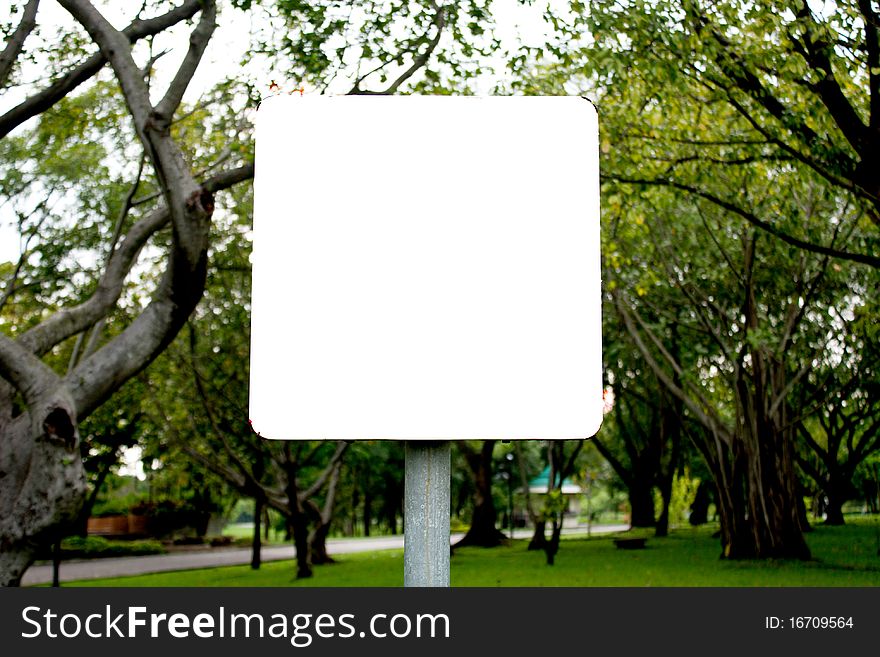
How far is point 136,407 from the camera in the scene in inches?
753

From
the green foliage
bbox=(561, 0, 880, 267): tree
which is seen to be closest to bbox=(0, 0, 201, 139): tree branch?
bbox=(561, 0, 880, 267): tree

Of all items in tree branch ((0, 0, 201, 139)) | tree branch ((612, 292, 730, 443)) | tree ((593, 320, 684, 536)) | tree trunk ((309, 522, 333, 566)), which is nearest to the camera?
tree branch ((0, 0, 201, 139))

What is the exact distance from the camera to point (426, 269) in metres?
1.75

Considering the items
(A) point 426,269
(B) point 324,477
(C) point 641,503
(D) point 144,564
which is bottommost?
(D) point 144,564

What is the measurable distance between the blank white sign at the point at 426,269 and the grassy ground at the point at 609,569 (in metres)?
12.5

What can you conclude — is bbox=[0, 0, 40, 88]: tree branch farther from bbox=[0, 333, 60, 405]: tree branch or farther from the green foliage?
the green foliage

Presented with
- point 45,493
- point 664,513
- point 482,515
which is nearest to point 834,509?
point 664,513

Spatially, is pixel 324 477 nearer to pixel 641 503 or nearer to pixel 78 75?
pixel 641 503

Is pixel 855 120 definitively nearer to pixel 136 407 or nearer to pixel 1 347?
pixel 1 347

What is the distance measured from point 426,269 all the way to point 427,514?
1.77 feet

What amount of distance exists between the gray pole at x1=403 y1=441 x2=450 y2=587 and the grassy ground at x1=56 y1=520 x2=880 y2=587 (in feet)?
40.5

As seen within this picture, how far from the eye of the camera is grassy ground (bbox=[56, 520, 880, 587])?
46.0ft

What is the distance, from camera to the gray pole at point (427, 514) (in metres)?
1.81
